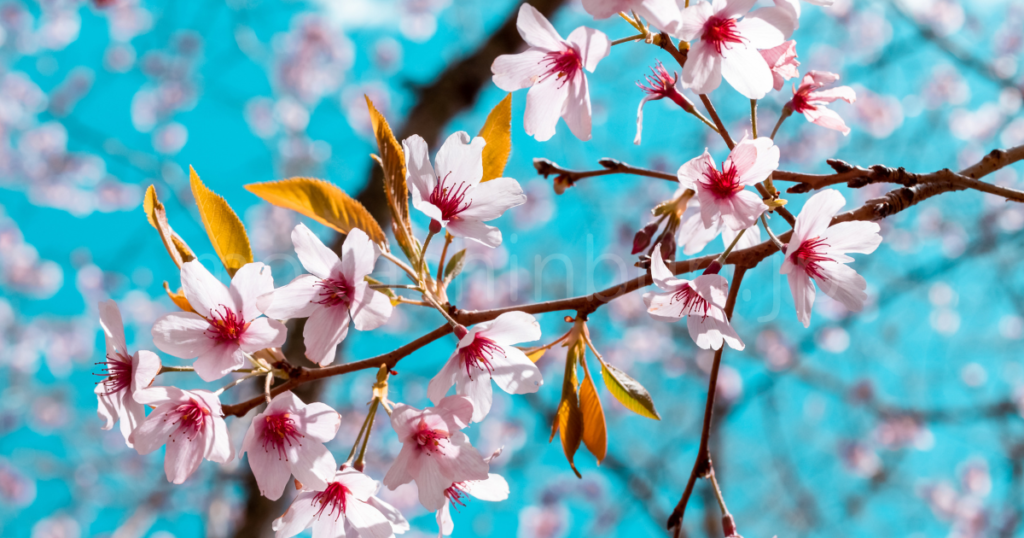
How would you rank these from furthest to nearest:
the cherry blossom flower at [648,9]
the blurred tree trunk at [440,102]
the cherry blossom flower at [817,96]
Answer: the blurred tree trunk at [440,102], the cherry blossom flower at [817,96], the cherry blossom flower at [648,9]

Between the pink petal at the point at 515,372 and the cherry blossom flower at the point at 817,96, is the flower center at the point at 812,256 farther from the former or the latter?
the pink petal at the point at 515,372

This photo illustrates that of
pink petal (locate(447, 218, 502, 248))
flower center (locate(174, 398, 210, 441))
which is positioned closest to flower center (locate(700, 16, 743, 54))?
pink petal (locate(447, 218, 502, 248))

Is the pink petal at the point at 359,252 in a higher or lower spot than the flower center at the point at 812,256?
lower

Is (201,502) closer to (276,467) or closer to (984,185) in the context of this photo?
(276,467)

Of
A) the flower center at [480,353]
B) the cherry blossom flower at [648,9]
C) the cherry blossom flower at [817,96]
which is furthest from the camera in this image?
the cherry blossom flower at [817,96]

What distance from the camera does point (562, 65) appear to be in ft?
2.58

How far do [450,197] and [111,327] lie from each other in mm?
449

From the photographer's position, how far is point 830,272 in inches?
31.0

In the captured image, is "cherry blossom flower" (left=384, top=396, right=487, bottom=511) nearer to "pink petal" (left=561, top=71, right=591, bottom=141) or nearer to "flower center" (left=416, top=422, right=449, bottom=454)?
"flower center" (left=416, top=422, right=449, bottom=454)

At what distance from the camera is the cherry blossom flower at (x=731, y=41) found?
67 centimetres

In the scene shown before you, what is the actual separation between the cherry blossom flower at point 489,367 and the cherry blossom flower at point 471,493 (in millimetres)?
121

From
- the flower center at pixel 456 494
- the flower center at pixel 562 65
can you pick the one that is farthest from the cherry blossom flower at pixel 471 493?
the flower center at pixel 562 65

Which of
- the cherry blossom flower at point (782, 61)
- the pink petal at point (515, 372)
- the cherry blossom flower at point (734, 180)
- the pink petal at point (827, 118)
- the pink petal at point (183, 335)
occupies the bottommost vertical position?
the pink petal at point (183, 335)

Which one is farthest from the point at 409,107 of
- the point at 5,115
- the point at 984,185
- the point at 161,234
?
the point at 5,115
